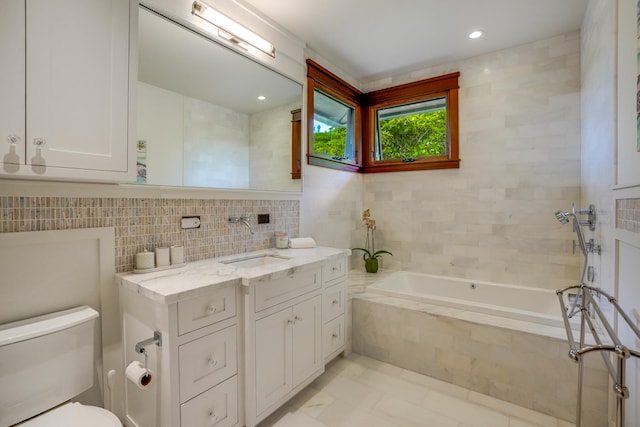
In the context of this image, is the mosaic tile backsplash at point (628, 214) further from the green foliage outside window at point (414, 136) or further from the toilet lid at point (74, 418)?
the toilet lid at point (74, 418)

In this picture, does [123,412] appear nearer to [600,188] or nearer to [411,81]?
[600,188]

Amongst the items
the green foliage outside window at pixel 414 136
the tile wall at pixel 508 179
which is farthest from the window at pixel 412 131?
the tile wall at pixel 508 179

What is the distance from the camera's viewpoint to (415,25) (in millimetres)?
2375

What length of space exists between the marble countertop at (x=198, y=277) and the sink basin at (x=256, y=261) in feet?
0.14

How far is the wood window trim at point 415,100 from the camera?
2.99 meters

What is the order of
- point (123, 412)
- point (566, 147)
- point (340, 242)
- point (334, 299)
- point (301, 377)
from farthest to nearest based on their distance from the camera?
point (340, 242) < point (566, 147) < point (334, 299) < point (301, 377) < point (123, 412)

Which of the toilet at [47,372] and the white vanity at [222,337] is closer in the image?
the toilet at [47,372]

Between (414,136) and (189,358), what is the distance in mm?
2986

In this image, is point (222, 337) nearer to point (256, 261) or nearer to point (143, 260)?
point (143, 260)

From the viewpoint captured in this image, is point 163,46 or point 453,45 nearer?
point 163,46

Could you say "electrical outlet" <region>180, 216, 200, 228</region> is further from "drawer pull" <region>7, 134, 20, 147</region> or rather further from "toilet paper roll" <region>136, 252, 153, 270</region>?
"drawer pull" <region>7, 134, 20, 147</region>

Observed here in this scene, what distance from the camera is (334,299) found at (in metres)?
2.22

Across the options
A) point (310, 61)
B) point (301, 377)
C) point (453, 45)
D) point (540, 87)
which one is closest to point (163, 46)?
point (310, 61)

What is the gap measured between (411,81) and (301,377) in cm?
299
